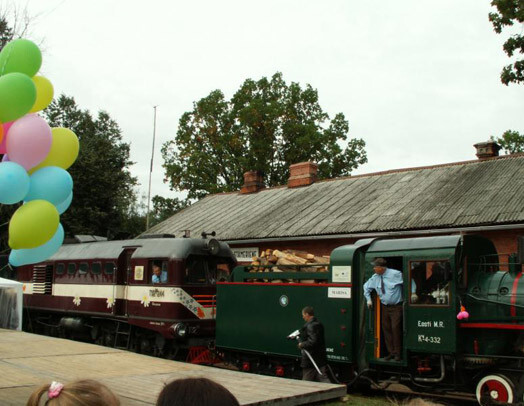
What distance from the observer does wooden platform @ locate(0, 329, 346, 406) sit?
6117 millimetres

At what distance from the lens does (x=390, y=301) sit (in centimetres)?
1003

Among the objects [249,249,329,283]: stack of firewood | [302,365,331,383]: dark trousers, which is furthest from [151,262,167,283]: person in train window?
[302,365,331,383]: dark trousers

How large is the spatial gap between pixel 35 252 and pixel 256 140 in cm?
3472

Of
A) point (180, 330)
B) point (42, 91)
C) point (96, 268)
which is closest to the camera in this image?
point (42, 91)

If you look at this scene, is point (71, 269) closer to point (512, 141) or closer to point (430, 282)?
point (430, 282)

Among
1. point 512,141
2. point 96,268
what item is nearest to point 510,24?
point 96,268

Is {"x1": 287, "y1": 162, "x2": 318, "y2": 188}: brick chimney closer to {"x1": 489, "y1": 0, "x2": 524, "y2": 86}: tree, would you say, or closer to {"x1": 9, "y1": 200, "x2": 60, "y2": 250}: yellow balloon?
{"x1": 489, "y1": 0, "x2": 524, "y2": 86}: tree

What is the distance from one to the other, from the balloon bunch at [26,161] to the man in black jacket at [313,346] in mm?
5130

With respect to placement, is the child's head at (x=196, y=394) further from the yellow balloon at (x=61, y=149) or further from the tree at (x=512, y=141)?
the tree at (x=512, y=141)

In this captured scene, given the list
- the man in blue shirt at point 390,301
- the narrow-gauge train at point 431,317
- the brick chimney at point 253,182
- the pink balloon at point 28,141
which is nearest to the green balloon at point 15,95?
the pink balloon at point 28,141

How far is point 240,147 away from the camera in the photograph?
4159 cm

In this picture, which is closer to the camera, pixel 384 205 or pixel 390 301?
pixel 390 301

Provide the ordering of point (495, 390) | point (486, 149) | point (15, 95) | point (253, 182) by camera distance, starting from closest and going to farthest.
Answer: point (15, 95)
point (495, 390)
point (486, 149)
point (253, 182)

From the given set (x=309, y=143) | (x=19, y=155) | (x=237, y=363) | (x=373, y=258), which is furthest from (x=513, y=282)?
(x=309, y=143)
